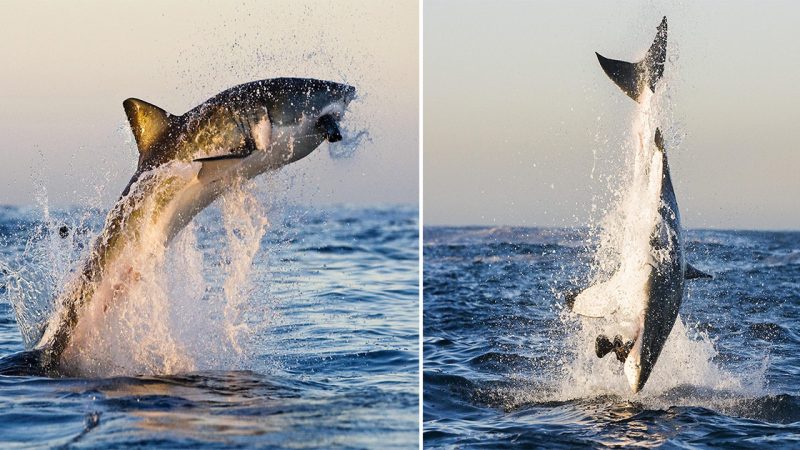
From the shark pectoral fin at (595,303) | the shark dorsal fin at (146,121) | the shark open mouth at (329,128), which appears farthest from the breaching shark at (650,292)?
the shark dorsal fin at (146,121)

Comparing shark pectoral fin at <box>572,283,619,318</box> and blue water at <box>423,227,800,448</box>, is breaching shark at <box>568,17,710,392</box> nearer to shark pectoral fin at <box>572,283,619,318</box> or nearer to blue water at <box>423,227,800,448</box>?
shark pectoral fin at <box>572,283,619,318</box>

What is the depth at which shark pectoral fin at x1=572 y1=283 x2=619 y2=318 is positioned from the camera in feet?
35.7

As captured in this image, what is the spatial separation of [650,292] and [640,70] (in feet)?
8.26

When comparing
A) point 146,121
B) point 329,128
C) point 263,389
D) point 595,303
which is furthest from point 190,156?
point 595,303

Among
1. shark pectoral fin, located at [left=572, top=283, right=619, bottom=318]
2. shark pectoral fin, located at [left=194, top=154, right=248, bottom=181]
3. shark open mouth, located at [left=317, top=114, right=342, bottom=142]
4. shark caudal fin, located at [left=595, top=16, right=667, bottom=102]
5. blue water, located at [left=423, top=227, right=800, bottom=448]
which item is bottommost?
blue water, located at [left=423, top=227, right=800, bottom=448]

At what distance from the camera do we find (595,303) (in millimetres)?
11109

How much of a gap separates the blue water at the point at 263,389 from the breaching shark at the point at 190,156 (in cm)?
70

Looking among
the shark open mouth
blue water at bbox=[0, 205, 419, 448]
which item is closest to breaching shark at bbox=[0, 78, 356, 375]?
the shark open mouth

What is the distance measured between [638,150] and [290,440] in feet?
17.7

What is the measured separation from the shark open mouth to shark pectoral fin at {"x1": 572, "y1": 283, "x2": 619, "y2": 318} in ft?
11.9

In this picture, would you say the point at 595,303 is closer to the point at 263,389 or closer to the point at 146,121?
the point at 263,389

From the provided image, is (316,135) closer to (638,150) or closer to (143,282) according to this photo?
(143,282)

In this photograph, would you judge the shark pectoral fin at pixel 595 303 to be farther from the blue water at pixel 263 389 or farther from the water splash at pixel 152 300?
the water splash at pixel 152 300

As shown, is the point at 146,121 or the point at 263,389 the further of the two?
the point at 146,121
